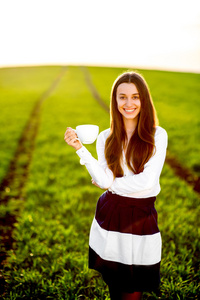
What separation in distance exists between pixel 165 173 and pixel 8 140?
228 inches

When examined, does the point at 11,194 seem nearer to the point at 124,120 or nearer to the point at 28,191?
the point at 28,191

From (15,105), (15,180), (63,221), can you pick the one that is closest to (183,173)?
(63,221)

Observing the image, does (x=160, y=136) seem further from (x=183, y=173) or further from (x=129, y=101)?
(x=183, y=173)

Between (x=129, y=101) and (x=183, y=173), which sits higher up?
(x=129, y=101)

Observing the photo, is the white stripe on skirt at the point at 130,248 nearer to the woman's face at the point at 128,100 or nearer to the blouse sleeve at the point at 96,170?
the blouse sleeve at the point at 96,170

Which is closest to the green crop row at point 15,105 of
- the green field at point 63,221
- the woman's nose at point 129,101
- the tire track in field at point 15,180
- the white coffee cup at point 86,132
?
the green field at point 63,221

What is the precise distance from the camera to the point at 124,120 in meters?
2.20

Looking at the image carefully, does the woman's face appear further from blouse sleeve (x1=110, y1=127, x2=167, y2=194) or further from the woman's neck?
blouse sleeve (x1=110, y1=127, x2=167, y2=194)

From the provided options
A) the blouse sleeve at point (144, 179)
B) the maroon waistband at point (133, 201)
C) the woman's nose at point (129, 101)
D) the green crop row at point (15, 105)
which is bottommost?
the maroon waistband at point (133, 201)

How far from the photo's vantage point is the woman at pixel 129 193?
1.87 m

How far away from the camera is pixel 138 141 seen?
2.05 metres

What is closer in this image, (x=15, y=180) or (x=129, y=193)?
(x=129, y=193)

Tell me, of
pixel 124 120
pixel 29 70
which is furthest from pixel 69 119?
pixel 29 70

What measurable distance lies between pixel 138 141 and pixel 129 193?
465 millimetres
